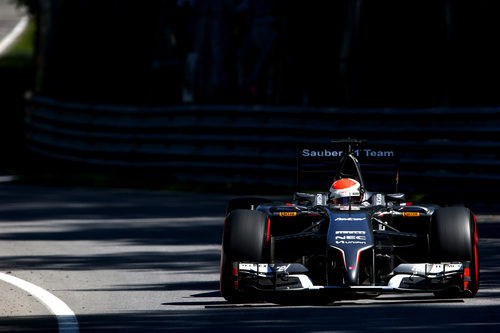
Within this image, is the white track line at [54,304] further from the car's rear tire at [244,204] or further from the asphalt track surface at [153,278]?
the car's rear tire at [244,204]

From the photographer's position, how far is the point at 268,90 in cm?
2438

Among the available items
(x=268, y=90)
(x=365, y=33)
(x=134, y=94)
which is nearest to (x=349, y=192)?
(x=268, y=90)

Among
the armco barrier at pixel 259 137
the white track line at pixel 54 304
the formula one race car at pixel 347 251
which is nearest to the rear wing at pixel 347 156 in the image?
the formula one race car at pixel 347 251

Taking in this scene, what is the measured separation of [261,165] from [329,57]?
33.8 ft

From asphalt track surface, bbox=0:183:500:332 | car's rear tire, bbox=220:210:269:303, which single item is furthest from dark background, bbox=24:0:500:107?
car's rear tire, bbox=220:210:269:303

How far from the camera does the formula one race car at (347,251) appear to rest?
31.4 feet

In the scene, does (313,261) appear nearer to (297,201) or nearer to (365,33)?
(297,201)

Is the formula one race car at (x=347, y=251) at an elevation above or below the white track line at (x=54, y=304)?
above

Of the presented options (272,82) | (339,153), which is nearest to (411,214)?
(339,153)

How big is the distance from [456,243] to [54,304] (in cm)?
319

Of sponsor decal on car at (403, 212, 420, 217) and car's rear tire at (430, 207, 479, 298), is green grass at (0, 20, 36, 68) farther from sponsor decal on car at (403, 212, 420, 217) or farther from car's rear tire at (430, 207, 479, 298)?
car's rear tire at (430, 207, 479, 298)

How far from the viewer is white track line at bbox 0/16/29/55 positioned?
65375 mm

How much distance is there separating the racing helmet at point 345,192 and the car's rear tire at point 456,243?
3.08 ft

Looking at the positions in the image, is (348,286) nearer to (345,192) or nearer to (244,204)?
(345,192)
